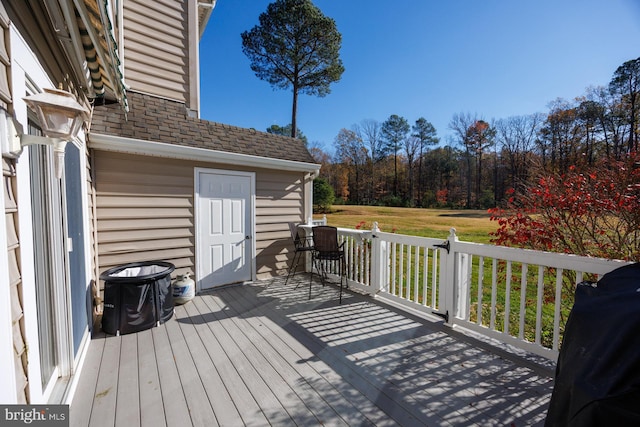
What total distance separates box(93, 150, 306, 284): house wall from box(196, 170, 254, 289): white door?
0.13 metres

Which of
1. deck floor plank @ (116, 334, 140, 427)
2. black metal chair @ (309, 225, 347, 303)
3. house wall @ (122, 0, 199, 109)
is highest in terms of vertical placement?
house wall @ (122, 0, 199, 109)

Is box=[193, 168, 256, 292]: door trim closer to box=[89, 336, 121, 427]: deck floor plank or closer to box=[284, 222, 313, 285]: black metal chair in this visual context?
box=[284, 222, 313, 285]: black metal chair

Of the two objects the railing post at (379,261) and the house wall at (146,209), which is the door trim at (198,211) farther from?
the railing post at (379,261)

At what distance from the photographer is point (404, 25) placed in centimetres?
791

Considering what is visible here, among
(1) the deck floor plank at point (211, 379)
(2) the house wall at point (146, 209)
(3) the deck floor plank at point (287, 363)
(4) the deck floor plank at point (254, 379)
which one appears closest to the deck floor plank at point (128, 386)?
(1) the deck floor plank at point (211, 379)

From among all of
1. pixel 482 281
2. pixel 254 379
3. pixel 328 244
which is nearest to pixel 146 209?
pixel 328 244

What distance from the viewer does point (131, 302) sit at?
9.80 feet

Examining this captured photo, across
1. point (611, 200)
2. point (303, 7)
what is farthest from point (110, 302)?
point (303, 7)

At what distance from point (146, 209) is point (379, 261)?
335 centimetres

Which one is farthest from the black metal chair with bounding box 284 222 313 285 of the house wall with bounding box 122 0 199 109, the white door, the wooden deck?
the house wall with bounding box 122 0 199 109

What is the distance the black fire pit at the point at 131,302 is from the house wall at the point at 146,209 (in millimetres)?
620

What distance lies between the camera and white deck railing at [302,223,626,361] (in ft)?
7.70

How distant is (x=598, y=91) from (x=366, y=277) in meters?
24.1

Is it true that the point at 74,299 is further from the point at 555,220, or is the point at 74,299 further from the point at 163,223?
the point at 555,220
